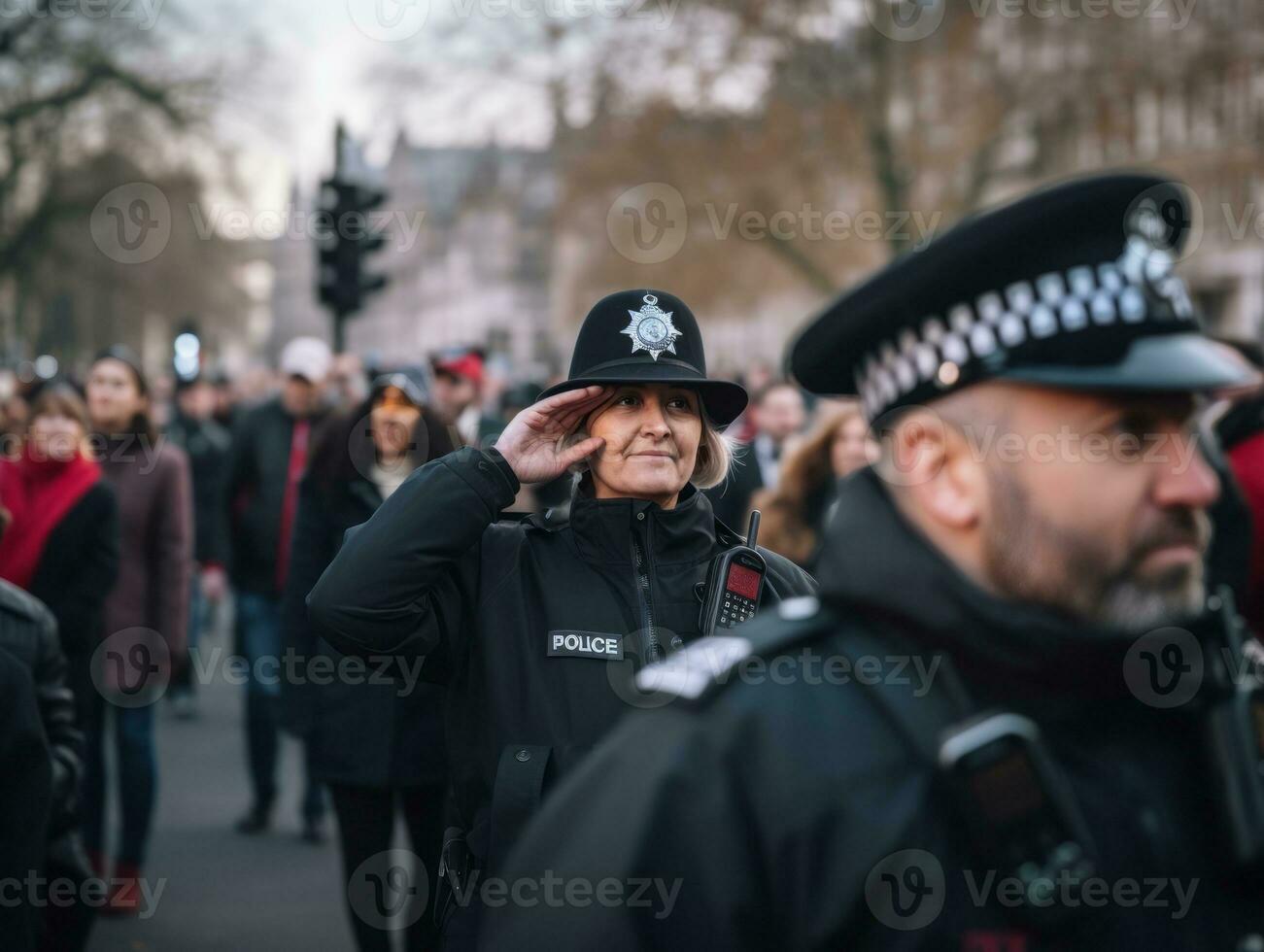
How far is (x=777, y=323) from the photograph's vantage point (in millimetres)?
61969

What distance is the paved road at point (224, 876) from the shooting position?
20.5 ft

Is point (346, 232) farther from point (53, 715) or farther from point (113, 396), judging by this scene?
point (53, 715)

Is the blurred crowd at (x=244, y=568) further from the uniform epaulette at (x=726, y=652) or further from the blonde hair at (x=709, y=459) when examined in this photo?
Answer: the uniform epaulette at (x=726, y=652)

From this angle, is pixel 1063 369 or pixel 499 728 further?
pixel 499 728

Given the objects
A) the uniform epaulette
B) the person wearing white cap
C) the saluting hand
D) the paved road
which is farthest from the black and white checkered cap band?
the person wearing white cap

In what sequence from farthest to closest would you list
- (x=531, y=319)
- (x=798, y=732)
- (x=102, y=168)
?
1. (x=531, y=319)
2. (x=102, y=168)
3. (x=798, y=732)

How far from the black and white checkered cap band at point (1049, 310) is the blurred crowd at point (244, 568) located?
1.66 meters

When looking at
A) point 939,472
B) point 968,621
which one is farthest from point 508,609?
point 968,621

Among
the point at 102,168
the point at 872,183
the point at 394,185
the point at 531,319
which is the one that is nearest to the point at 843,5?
the point at 872,183

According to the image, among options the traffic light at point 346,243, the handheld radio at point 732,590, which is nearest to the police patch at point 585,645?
the handheld radio at point 732,590

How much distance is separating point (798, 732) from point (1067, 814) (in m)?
0.30

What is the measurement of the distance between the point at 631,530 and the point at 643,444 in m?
0.23

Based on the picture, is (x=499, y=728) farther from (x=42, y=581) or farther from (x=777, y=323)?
(x=777, y=323)

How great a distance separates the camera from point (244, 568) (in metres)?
8.50
